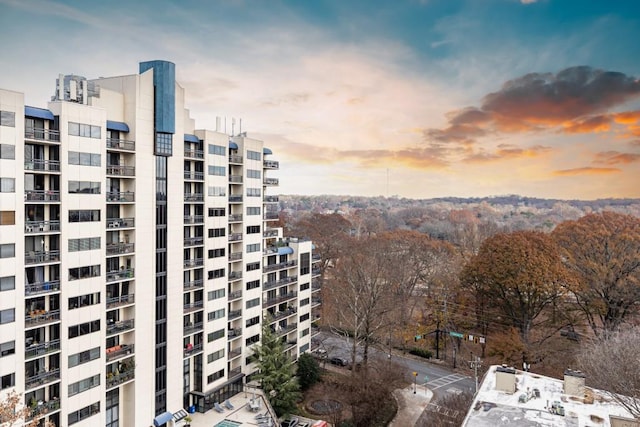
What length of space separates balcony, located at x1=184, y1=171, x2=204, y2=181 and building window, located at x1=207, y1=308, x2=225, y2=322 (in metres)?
10.7

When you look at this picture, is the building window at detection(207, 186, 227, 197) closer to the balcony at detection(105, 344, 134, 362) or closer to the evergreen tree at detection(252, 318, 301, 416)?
the evergreen tree at detection(252, 318, 301, 416)

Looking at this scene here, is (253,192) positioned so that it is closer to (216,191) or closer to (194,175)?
(216,191)

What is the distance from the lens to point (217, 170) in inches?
1476

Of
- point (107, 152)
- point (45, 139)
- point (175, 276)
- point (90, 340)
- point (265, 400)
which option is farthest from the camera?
point (265, 400)

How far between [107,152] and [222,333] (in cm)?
1702

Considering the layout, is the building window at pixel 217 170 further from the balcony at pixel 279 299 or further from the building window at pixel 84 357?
the building window at pixel 84 357

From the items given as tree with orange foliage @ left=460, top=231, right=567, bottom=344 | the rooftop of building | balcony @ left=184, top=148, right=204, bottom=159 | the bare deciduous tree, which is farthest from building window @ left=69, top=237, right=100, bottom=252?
tree with orange foliage @ left=460, top=231, right=567, bottom=344

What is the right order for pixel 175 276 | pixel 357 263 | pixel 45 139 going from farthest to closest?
pixel 357 263
pixel 175 276
pixel 45 139

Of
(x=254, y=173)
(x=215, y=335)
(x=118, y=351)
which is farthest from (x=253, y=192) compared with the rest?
(x=118, y=351)

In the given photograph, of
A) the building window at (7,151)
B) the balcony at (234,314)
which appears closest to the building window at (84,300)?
the building window at (7,151)

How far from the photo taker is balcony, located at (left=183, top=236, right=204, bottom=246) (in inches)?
1392

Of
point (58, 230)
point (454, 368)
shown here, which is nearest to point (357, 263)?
point (454, 368)

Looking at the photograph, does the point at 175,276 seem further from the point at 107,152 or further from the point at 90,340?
the point at 107,152

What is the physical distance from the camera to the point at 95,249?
28391mm
